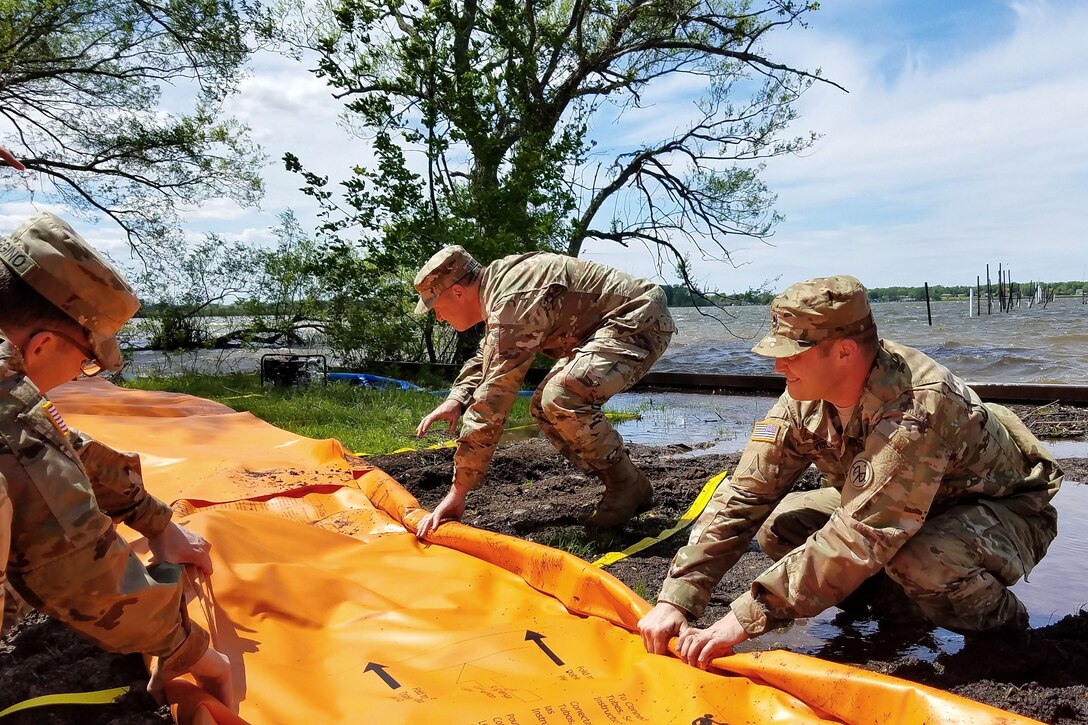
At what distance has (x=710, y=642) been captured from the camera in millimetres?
1848

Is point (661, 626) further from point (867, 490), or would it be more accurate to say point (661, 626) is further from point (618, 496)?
point (618, 496)

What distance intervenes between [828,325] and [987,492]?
789 mm

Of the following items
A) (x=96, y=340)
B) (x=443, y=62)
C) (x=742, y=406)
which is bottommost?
(x=742, y=406)

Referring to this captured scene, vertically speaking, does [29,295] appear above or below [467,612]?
above

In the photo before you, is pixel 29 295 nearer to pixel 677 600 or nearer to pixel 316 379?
pixel 677 600

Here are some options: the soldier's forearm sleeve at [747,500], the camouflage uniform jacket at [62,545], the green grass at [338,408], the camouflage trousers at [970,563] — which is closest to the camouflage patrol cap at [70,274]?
the camouflage uniform jacket at [62,545]

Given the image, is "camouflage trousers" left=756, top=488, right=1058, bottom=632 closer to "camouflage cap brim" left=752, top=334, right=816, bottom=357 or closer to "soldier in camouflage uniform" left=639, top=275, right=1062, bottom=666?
"soldier in camouflage uniform" left=639, top=275, right=1062, bottom=666

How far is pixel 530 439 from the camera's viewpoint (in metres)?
5.92

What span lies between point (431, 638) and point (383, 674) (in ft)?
0.71

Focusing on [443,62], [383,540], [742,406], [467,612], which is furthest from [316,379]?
[467,612]

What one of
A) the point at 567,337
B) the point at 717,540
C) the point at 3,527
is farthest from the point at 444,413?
the point at 3,527

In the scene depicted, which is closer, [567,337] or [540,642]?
[540,642]

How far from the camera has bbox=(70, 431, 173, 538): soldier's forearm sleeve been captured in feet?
5.99

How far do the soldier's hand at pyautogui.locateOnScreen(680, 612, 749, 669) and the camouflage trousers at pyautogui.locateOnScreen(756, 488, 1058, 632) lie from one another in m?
0.53
